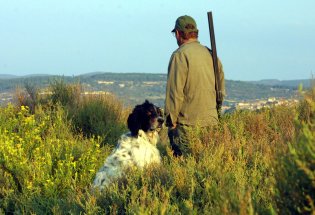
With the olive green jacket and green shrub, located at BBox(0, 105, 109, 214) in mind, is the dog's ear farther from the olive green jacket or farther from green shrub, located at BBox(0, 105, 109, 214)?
green shrub, located at BBox(0, 105, 109, 214)

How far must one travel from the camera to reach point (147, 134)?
299 inches

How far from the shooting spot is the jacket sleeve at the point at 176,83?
7.93m

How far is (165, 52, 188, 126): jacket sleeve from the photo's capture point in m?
7.93

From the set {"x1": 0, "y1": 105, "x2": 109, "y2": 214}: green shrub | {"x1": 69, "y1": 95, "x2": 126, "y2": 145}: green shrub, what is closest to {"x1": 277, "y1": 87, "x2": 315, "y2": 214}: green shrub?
{"x1": 0, "y1": 105, "x2": 109, "y2": 214}: green shrub

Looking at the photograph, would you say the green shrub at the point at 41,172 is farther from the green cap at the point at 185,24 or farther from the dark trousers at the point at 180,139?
the green cap at the point at 185,24

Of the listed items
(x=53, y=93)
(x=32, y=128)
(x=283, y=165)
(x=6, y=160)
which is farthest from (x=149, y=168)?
(x=53, y=93)

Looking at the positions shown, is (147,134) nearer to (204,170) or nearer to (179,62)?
(179,62)

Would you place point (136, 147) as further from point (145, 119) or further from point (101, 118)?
point (101, 118)

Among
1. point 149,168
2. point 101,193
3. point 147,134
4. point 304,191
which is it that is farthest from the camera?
point 147,134

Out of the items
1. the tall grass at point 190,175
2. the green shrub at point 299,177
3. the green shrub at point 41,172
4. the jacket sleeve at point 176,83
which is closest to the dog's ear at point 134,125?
the tall grass at point 190,175

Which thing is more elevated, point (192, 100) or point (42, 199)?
point (192, 100)

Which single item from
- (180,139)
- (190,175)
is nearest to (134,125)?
(180,139)

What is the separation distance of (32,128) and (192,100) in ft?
11.0

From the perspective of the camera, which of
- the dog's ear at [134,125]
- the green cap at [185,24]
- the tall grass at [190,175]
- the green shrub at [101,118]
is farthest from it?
the green shrub at [101,118]
